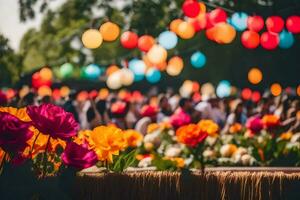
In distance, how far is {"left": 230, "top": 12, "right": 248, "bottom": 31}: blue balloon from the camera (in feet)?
24.8

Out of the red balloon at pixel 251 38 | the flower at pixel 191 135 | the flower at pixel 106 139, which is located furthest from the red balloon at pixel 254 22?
the flower at pixel 106 139

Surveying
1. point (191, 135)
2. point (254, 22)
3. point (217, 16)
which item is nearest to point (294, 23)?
point (254, 22)

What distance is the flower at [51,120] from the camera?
1.87 m

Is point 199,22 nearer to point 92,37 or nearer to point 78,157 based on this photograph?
point 92,37

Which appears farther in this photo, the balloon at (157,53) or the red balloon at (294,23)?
the balloon at (157,53)

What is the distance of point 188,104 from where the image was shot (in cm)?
870

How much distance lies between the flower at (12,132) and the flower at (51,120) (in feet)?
0.22

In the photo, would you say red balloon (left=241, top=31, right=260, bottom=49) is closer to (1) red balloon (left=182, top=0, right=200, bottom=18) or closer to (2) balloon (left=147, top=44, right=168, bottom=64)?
(1) red balloon (left=182, top=0, right=200, bottom=18)

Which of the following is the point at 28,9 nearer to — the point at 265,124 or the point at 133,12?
the point at 133,12

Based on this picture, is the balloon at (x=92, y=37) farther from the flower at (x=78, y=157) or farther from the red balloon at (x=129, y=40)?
the flower at (x=78, y=157)

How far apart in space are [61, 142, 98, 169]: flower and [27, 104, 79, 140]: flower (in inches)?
3.1

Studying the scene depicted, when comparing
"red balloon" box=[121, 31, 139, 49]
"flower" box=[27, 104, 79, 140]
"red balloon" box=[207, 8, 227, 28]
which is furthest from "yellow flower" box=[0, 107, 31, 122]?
"red balloon" box=[121, 31, 139, 49]

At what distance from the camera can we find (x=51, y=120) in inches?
73.7

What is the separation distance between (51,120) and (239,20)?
6.09m
